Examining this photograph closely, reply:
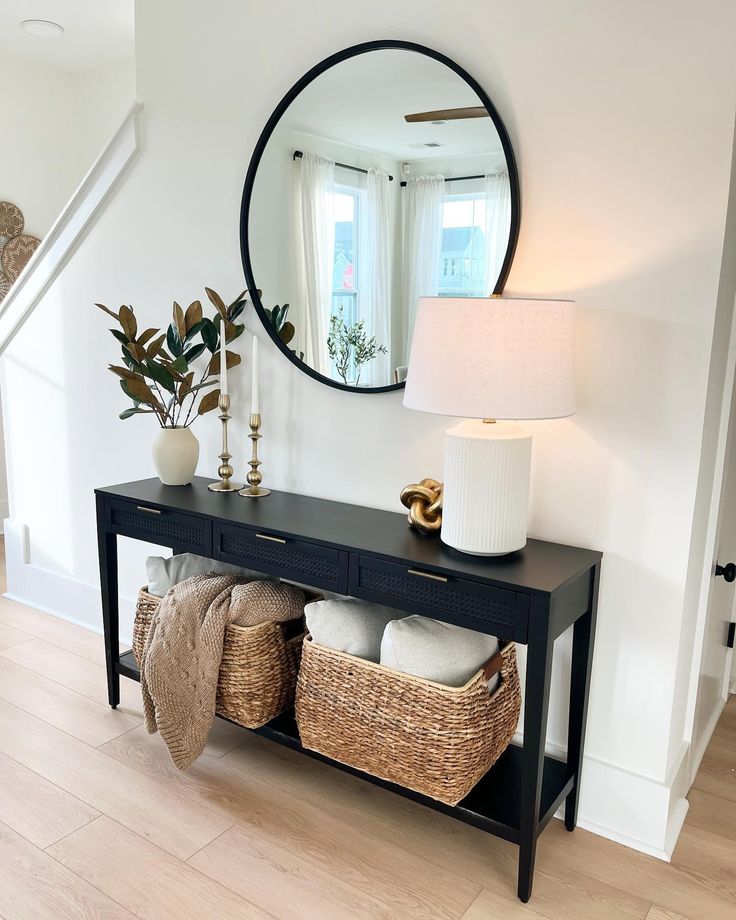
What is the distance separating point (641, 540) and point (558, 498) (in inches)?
9.0

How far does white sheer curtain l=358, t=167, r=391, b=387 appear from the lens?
6.93ft

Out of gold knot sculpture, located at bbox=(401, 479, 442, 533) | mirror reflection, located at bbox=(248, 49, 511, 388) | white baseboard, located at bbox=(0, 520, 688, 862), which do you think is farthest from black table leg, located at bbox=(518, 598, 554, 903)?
mirror reflection, located at bbox=(248, 49, 511, 388)

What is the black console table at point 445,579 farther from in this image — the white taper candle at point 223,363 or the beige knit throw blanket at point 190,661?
the white taper candle at point 223,363

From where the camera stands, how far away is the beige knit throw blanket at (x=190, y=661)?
2.13 metres

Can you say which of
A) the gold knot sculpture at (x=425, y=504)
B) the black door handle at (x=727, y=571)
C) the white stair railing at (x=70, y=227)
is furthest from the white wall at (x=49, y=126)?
the black door handle at (x=727, y=571)

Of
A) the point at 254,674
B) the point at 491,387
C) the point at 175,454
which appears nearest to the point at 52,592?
the point at 175,454

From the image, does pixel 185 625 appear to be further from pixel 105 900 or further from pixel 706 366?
pixel 706 366

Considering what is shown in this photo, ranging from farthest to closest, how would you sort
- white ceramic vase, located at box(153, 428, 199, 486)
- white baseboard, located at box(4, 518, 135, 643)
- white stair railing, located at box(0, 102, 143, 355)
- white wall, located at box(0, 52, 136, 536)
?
white wall, located at box(0, 52, 136, 536), white baseboard, located at box(4, 518, 135, 643), white stair railing, located at box(0, 102, 143, 355), white ceramic vase, located at box(153, 428, 199, 486)

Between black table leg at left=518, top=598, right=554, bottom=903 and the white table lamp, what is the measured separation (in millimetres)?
239

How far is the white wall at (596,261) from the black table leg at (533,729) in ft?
1.16

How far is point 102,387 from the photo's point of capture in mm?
2986

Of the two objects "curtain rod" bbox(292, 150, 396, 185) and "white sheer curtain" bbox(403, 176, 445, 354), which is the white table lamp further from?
"curtain rod" bbox(292, 150, 396, 185)

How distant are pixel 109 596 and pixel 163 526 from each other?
40cm

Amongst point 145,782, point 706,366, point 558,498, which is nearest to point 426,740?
point 558,498
